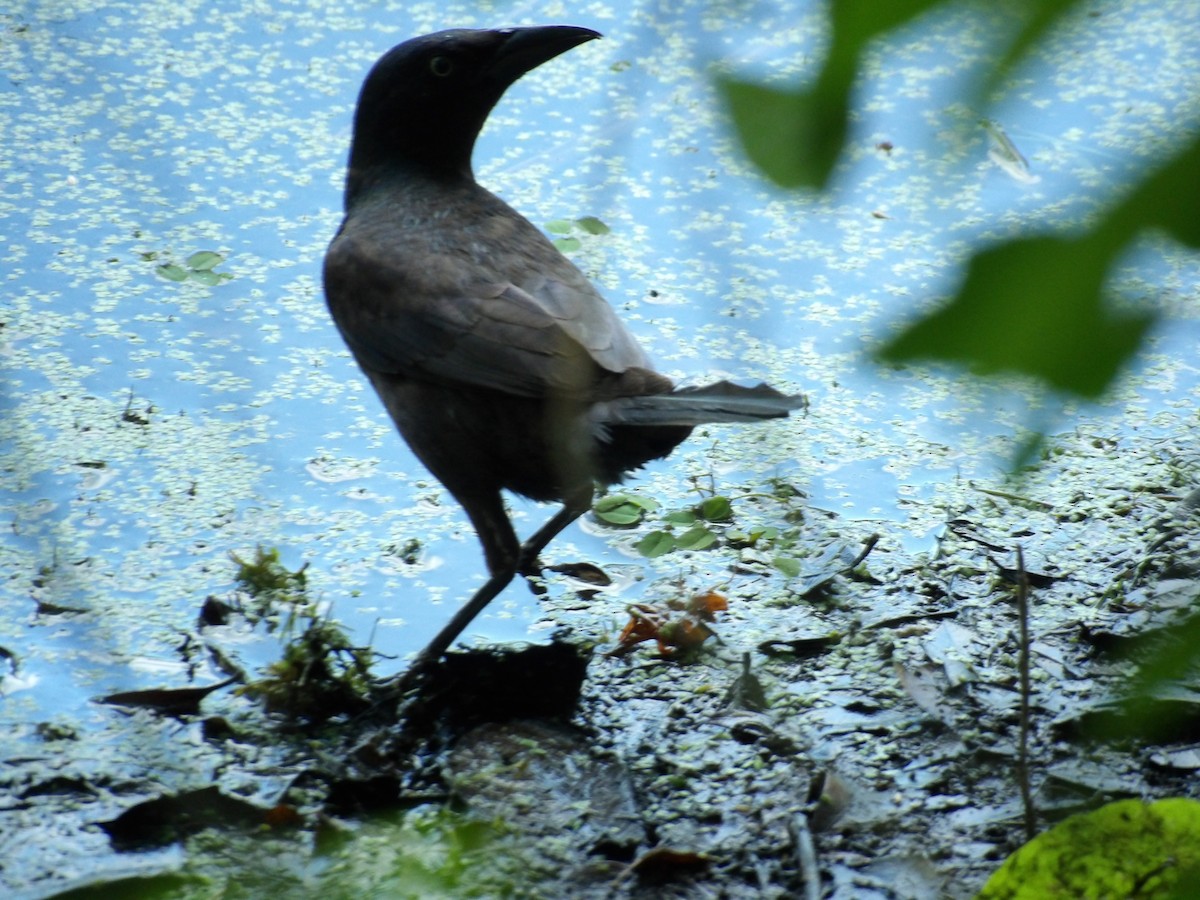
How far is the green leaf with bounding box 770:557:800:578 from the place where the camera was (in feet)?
10.3

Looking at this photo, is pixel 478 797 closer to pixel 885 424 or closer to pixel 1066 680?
pixel 1066 680

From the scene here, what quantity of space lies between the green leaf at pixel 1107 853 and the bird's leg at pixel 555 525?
1376 mm

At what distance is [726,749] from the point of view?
2.52m

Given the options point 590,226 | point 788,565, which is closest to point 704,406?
→ point 788,565

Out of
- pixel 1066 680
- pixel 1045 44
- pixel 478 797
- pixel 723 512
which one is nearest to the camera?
pixel 1045 44

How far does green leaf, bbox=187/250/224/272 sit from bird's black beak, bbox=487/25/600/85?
138 cm

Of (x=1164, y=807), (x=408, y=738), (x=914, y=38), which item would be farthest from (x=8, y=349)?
(x=914, y=38)

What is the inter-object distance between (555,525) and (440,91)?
3.54 ft

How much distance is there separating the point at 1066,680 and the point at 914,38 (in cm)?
236

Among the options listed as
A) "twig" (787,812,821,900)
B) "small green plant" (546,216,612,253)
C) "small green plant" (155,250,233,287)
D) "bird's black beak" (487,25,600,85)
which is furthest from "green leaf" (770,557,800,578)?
"small green plant" (155,250,233,287)

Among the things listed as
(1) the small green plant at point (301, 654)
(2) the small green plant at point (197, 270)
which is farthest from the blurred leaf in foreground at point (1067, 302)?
(2) the small green plant at point (197, 270)

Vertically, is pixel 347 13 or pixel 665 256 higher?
pixel 347 13

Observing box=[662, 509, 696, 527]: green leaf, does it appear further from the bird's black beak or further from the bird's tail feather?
the bird's black beak

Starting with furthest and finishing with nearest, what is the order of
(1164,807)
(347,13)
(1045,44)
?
(347,13) < (1164,807) < (1045,44)
